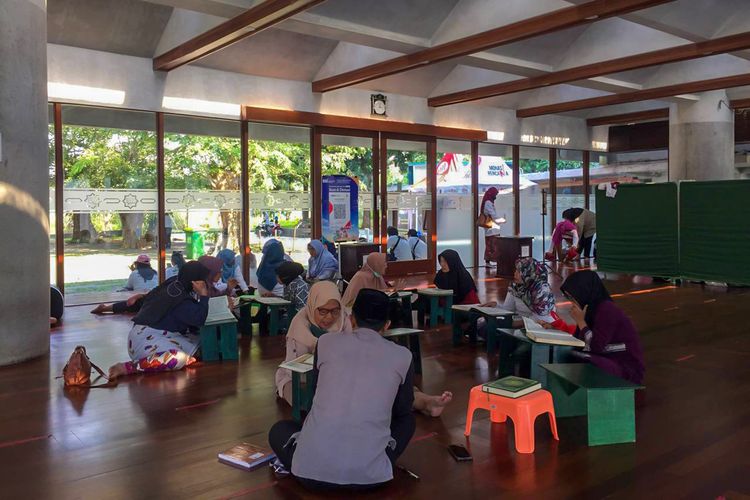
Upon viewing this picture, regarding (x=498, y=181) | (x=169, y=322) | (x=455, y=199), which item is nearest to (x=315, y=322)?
(x=169, y=322)

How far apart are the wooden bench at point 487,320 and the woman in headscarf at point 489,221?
758 cm

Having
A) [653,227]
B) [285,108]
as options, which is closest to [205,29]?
[285,108]

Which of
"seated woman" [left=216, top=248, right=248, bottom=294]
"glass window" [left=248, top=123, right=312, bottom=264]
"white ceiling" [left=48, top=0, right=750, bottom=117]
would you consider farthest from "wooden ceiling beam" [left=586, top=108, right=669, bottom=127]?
"seated woman" [left=216, top=248, right=248, bottom=294]

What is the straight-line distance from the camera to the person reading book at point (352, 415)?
2840 millimetres

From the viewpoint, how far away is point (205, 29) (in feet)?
27.0

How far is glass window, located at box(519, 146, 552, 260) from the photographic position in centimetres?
1547

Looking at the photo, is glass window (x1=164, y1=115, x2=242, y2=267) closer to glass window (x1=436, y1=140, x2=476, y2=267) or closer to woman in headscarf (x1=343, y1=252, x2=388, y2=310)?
woman in headscarf (x1=343, y1=252, x2=388, y2=310)

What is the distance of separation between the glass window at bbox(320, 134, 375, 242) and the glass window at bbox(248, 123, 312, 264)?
0.41 meters

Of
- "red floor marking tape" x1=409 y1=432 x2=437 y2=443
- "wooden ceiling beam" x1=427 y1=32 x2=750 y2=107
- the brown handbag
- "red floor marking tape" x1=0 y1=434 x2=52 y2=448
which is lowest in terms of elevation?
"red floor marking tape" x1=0 y1=434 x2=52 y2=448

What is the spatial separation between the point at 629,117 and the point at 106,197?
470 inches

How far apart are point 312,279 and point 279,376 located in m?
4.14

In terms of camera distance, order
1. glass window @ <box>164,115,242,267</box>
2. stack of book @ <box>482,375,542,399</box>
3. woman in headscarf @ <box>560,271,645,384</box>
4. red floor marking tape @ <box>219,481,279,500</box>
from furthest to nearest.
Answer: glass window @ <box>164,115,242,267</box>
woman in headscarf @ <box>560,271,645,384</box>
stack of book @ <box>482,375,542,399</box>
red floor marking tape @ <box>219,481,279,500</box>

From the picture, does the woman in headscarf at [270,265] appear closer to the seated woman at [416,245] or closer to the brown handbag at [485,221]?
the seated woman at [416,245]

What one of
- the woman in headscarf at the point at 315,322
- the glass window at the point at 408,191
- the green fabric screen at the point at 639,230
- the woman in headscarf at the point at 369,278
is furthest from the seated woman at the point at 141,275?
the green fabric screen at the point at 639,230
